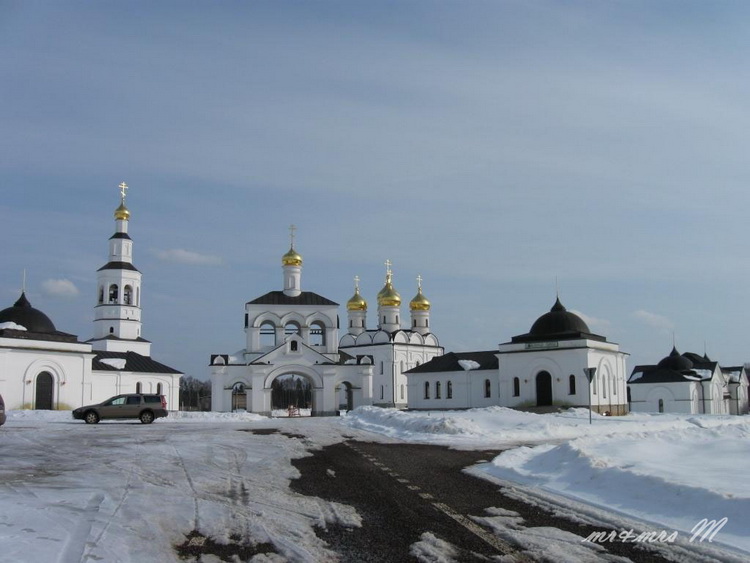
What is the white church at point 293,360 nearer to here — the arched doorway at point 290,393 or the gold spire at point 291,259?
the gold spire at point 291,259

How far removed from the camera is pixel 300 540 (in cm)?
804

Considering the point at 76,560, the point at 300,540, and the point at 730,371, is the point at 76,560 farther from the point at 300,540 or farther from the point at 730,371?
the point at 730,371

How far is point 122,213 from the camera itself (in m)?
60.5

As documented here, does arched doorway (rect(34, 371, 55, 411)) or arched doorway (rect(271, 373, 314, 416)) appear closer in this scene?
arched doorway (rect(34, 371, 55, 411))

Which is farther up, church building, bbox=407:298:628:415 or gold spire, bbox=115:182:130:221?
gold spire, bbox=115:182:130:221

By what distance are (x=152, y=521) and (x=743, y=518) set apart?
682 centimetres

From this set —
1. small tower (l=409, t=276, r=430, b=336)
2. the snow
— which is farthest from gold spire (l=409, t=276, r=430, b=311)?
the snow

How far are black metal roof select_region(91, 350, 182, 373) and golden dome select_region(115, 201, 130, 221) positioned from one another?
11.2m

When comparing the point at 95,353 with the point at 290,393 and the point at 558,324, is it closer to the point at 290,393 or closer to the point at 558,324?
the point at 558,324

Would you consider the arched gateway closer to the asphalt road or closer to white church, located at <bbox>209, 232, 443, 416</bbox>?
white church, located at <bbox>209, 232, 443, 416</bbox>

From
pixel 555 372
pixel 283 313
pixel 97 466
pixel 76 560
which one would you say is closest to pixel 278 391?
pixel 283 313

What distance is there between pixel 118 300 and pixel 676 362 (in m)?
50.9

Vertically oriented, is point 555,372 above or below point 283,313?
below

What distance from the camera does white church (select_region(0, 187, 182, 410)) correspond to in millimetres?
43750
